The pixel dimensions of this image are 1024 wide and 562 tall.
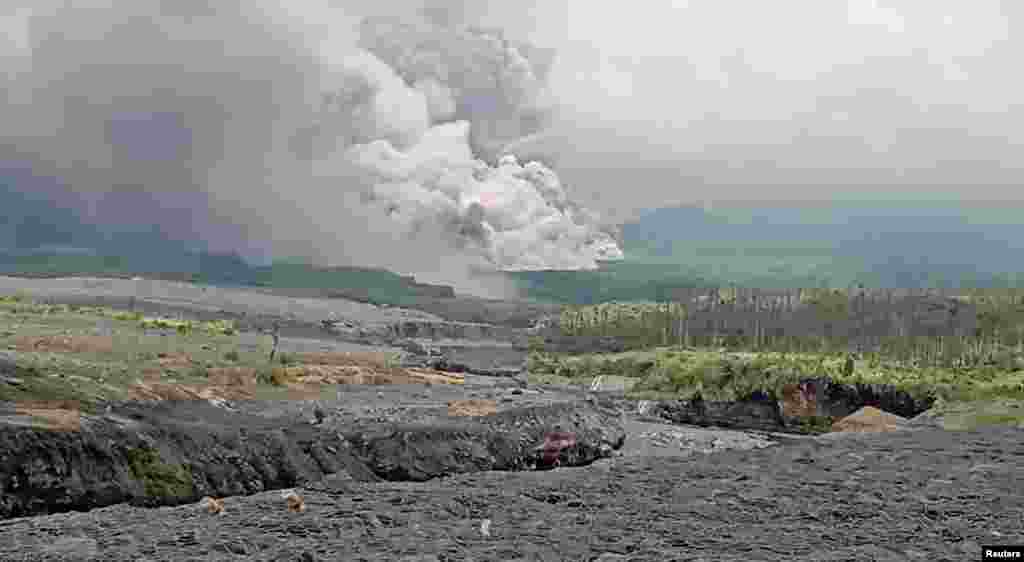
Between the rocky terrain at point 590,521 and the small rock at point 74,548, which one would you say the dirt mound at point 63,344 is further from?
the small rock at point 74,548

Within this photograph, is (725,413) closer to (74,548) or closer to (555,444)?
(555,444)

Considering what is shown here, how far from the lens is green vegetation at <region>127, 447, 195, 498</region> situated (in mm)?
38500

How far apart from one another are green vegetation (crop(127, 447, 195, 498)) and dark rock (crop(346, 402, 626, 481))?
1244 cm

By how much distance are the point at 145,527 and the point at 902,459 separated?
121 feet

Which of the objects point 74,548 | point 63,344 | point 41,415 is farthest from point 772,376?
point 74,548

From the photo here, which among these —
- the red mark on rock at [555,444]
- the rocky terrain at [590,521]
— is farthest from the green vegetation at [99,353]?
the red mark on rock at [555,444]

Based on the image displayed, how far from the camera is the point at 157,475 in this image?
39.1 meters

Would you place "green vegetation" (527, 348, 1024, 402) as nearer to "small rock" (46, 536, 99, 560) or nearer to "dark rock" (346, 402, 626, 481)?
"dark rock" (346, 402, 626, 481)

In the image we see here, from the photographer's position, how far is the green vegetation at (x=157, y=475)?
38500 mm

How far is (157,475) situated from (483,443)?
24.1 m

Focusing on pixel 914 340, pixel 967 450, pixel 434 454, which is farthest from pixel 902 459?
pixel 914 340

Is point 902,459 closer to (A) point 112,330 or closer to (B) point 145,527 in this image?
(B) point 145,527

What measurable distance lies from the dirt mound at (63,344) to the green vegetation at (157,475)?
6372 centimetres

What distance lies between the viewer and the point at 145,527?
1149 inches
